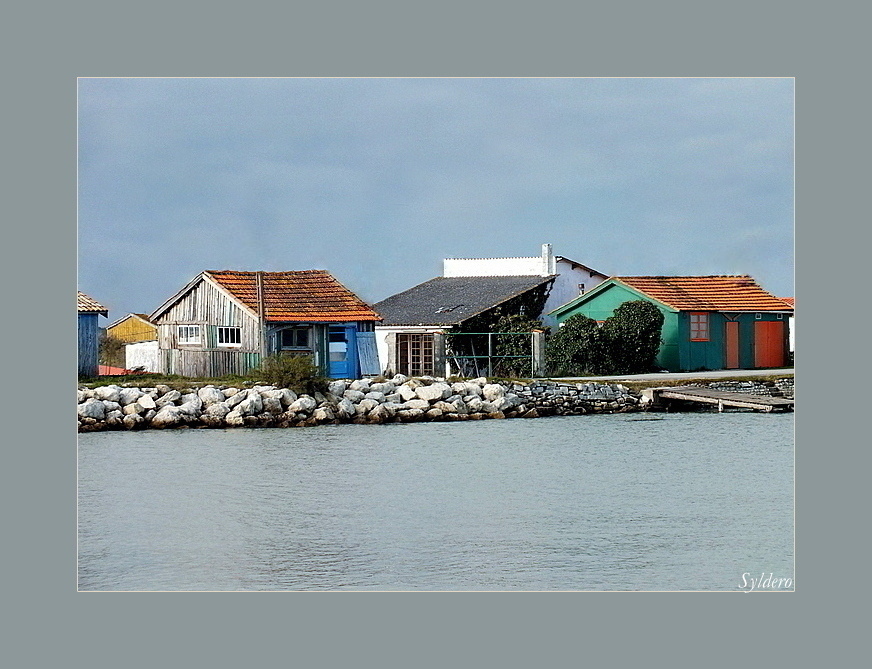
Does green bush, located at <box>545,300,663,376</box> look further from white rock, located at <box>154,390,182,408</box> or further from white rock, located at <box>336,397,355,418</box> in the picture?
white rock, located at <box>154,390,182,408</box>

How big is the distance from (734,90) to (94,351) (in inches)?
218

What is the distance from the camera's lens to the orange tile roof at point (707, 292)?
12547mm

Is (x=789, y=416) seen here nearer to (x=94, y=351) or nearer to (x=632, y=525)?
(x=632, y=525)

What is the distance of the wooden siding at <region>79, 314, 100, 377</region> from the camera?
1150 centimetres

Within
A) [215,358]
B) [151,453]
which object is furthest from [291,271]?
[151,453]

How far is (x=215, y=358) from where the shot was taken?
42.2 feet

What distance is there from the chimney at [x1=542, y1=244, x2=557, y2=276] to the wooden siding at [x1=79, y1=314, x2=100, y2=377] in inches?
148

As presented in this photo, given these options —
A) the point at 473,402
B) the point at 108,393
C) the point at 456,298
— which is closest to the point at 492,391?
the point at 473,402

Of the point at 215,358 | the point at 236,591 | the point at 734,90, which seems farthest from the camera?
the point at 215,358

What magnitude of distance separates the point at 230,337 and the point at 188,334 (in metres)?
0.40

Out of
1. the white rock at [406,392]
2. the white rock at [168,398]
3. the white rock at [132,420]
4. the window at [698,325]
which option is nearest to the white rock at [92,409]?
the white rock at [132,420]

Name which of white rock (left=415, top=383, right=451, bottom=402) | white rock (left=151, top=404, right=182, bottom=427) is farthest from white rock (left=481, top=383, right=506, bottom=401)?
white rock (left=151, top=404, right=182, bottom=427)

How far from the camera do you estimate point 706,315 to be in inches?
532

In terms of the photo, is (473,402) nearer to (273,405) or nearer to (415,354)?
(415,354)
